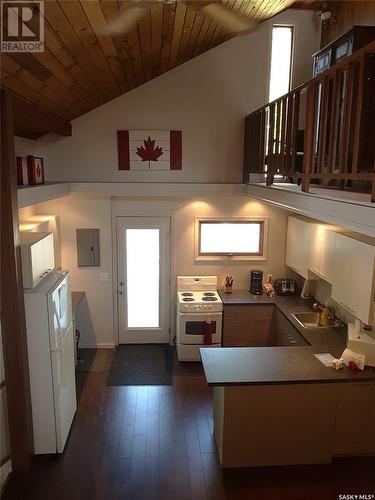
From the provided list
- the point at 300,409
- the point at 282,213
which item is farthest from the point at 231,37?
the point at 300,409

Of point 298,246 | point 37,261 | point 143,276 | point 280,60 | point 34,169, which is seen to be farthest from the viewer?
point 143,276

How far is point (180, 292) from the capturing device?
5.78 m

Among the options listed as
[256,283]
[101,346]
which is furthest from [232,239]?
[101,346]

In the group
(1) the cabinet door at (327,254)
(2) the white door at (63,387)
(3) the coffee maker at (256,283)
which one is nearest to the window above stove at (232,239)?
(3) the coffee maker at (256,283)

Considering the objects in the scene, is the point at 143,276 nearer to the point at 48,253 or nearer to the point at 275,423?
the point at 48,253

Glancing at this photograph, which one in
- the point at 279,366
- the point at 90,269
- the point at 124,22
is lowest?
the point at 279,366

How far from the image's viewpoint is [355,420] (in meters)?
3.51

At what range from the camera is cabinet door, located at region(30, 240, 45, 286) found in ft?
11.0

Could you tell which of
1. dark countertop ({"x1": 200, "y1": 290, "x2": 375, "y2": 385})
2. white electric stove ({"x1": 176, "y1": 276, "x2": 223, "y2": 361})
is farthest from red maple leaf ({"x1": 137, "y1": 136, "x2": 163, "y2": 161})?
dark countertop ({"x1": 200, "y1": 290, "x2": 375, "y2": 385})

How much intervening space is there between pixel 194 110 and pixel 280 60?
1374mm

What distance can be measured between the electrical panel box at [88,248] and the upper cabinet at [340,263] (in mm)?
2762

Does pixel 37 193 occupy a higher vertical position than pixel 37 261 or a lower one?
higher

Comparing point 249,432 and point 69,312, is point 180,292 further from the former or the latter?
point 249,432

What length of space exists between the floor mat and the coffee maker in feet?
4.88
